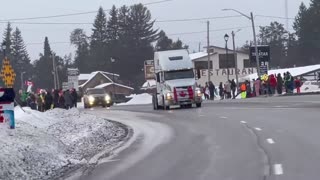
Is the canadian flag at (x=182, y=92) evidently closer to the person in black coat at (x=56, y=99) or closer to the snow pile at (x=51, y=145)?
the person in black coat at (x=56, y=99)

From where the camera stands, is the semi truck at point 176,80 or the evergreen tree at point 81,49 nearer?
the semi truck at point 176,80

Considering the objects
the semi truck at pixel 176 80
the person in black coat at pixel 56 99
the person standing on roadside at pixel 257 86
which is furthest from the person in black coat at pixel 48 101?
the person standing on roadside at pixel 257 86

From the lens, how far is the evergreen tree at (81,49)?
514 feet

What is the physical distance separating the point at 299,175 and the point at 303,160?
197 cm

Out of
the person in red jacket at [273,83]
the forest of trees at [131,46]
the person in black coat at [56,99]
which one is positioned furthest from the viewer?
the forest of trees at [131,46]

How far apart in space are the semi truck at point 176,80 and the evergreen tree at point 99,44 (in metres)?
93.5

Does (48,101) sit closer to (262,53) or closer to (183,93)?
(183,93)

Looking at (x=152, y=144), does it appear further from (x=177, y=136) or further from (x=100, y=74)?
(x=100, y=74)

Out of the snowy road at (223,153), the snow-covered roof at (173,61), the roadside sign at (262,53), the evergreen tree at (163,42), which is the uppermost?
the evergreen tree at (163,42)

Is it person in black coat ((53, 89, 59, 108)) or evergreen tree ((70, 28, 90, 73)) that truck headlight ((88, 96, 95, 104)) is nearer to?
person in black coat ((53, 89, 59, 108))

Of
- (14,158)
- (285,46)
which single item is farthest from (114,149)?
(285,46)

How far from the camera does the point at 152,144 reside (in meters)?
18.4

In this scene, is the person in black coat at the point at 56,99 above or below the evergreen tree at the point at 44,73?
below

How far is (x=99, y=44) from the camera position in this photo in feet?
446
